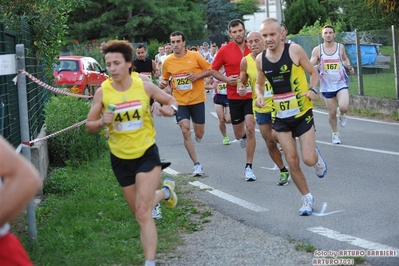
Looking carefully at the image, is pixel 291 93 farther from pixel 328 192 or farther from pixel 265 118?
pixel 265 118

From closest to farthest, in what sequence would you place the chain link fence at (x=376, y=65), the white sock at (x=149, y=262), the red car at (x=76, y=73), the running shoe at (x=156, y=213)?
the white sock at (x=149, y=262), the running shoe at (x=156, y=213), the chain link fence at (x=376, y=65), the red car at (x=76, y=73)

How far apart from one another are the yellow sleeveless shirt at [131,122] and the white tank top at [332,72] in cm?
817

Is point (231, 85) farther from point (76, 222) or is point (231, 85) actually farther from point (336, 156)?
point (76, 222)

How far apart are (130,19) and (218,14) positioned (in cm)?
2486

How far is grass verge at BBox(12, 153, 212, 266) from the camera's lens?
268 inches

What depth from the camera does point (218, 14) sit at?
287 ft

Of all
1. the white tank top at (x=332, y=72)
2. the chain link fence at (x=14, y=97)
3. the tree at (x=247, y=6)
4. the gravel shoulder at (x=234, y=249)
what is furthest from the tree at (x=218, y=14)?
the gravel shoulder at (x=234, y=249)

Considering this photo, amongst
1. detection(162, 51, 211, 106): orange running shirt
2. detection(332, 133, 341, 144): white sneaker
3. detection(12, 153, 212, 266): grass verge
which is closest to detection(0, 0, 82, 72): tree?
detection(162, 51, 211, 106): orange running shirt

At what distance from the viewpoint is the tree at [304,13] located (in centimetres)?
5366

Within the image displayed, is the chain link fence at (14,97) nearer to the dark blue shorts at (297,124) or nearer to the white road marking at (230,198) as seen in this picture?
the white road marking at (230,198)

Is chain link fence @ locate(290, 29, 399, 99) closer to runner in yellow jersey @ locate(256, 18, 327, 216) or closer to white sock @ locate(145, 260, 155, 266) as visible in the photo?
runner in yellow jersey @ locate(256, 18, 327, 216)

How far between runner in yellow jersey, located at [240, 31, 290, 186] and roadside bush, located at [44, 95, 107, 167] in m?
2.83

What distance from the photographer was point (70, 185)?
395 inches

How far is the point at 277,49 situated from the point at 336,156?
4.45 metres
